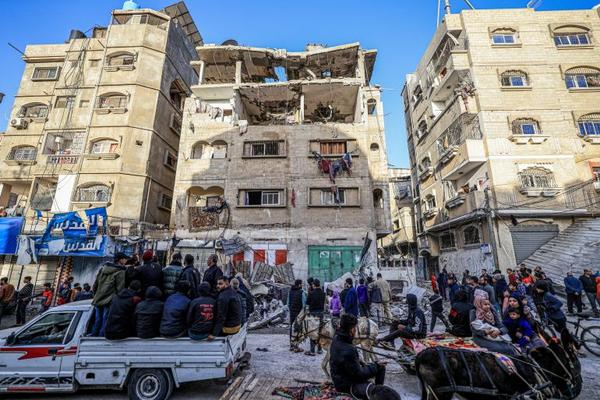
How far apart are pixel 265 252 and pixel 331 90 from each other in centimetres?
1348

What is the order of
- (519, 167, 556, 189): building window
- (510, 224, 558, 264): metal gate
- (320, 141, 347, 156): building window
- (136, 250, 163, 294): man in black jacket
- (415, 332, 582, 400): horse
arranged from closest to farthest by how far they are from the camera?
(415, 332, 582, 400): horse → (136, 250, 163, 294): man in black jacket → (510, 224, 558, 264): metal gate → (519, 167, 556, 189): building window → (320, 141, 347, 156): building window

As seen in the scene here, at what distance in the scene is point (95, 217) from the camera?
15.7m

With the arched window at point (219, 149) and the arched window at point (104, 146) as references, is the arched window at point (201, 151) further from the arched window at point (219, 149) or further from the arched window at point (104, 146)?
the arched window at point (104, 146)

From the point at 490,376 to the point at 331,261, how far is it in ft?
43.6

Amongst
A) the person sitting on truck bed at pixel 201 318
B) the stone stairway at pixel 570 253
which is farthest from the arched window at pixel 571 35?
the person sitting on truck bed at pixel 201 318

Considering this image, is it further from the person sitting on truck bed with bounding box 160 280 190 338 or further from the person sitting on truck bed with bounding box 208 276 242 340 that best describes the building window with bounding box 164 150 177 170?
the person sitting on truck bed with bounding box 208 276 242 340

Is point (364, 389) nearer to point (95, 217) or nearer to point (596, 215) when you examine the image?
point (95, 217)

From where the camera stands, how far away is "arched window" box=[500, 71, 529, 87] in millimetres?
21073

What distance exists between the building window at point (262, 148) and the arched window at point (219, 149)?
184cm

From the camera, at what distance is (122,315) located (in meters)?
4.97

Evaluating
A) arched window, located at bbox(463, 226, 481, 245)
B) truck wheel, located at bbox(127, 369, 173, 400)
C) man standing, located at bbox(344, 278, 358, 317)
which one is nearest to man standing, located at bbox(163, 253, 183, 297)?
truck wheel, located at bbox(127, 369, 173, 400)

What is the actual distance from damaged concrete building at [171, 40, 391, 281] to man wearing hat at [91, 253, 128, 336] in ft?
40.1

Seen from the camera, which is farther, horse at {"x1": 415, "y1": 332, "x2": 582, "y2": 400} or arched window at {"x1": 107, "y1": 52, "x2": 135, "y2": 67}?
arched window at {"x1": 107, "y1": 52, "x2": 135, "y2": 67}

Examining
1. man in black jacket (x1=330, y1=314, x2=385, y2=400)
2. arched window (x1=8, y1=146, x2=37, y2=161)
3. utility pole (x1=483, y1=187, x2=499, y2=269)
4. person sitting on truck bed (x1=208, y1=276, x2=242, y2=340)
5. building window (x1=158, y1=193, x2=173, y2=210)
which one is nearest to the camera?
man in black jacket (x1=330, y1=314, x2=385, y2=400)
